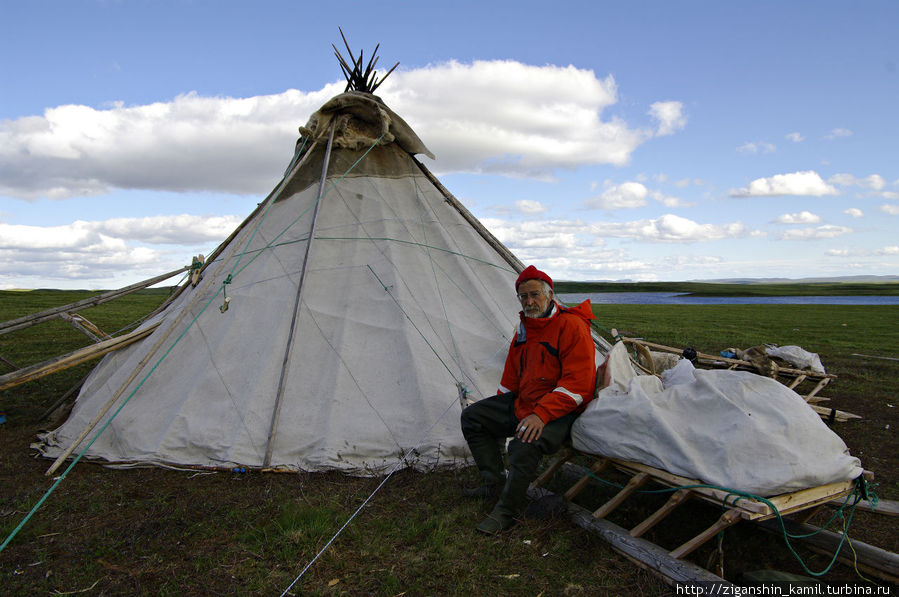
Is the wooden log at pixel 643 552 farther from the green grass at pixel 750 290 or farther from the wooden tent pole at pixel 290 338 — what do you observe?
the green grass at pixel 750 290

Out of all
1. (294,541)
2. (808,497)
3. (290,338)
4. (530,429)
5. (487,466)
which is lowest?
(294,541)

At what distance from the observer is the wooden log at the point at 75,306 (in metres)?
5.75

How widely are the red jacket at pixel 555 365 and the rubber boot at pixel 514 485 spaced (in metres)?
0.25

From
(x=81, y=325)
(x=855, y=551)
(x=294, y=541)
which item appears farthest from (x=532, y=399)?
(x=81, y=325)

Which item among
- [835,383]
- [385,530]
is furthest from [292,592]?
[835,383]

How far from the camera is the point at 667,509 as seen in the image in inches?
126

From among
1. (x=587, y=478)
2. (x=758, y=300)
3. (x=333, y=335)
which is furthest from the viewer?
(x=758, y=300)

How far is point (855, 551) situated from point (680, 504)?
3.41ft

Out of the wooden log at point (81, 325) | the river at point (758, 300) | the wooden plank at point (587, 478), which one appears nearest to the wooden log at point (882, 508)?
the wooden plank at point (587, 478)

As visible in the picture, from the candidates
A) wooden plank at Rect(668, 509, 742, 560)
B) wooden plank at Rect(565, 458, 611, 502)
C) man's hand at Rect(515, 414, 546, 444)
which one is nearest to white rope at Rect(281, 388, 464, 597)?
man's hand at Rect(515, 414, 546, 444)

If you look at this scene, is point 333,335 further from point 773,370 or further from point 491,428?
Answer: point 773,370

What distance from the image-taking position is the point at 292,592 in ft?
10.1

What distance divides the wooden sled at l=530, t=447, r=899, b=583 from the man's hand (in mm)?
443

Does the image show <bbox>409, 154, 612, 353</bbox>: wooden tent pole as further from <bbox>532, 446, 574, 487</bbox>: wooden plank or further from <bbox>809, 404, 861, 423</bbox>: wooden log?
<bbox>532, 446, 574, 487</bbox>: wooden plank
